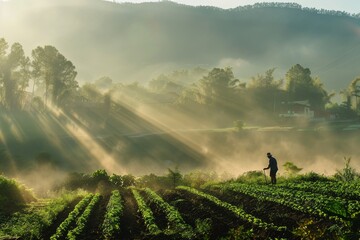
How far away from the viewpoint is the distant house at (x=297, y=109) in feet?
441

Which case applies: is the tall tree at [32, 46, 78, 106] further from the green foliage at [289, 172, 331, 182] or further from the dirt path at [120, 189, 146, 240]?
the dirt path at [120, 189, 146, 240]

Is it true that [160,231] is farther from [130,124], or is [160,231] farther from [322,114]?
[322,114]

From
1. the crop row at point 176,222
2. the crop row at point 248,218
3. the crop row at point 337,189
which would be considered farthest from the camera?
the crop row at point 337,189

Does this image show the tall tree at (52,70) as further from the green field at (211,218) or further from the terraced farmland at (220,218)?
the terraced farmland at (220,218)

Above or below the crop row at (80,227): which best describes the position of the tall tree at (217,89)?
above

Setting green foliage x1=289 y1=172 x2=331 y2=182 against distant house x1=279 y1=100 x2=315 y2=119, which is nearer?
green foliage x1=289 y1=172 x2=331 y2=182

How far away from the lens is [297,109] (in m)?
139

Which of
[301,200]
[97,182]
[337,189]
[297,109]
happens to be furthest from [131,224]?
[297,109]

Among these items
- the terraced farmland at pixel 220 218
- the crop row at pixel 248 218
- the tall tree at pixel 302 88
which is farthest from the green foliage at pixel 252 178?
the tall tree at pixel 302 88

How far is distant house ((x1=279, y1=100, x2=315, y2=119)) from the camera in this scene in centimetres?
13450

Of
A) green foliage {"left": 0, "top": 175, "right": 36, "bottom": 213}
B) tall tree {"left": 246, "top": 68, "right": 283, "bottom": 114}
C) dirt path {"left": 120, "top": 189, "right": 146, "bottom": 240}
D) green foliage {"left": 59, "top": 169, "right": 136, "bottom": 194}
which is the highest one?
tall tree {"left": 246, "top": 68, "right": 283, "bottom": 114}

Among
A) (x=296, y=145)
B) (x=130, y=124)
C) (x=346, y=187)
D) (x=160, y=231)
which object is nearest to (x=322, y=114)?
(x=296, y=145)

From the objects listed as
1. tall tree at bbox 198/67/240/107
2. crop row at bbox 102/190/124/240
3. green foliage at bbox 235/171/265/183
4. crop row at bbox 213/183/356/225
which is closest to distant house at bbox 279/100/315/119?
tall tree at bbox 198/67/240/107

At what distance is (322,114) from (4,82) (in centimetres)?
8927
